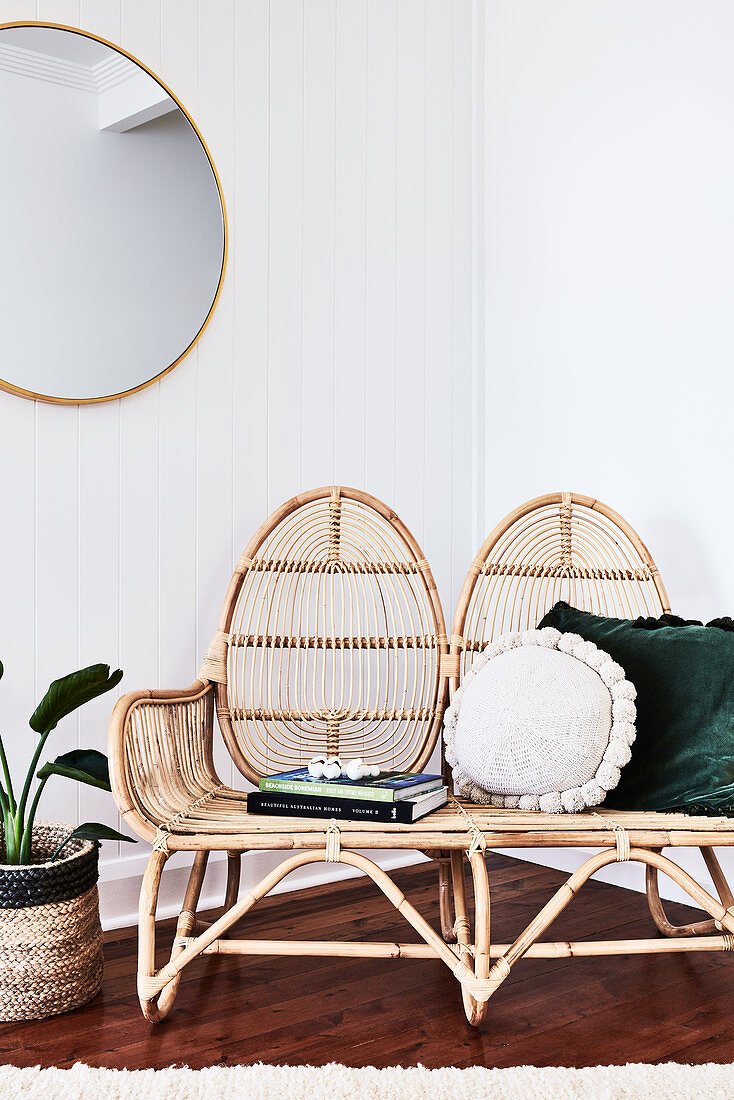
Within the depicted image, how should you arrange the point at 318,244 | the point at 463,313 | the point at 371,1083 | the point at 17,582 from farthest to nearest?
the point at 463,313 < the point at 318,244 < the point at 17,582 < the point at 371,1083

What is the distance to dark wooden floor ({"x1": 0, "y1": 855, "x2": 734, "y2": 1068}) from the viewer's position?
149 centimetres

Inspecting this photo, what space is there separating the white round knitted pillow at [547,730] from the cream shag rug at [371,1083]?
17.3 inches

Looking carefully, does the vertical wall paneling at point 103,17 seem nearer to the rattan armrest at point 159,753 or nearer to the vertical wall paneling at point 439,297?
the vertical wall paneling at point 439,297

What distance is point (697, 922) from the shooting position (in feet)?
6.91

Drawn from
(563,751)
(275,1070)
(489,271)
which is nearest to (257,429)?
(489,271)

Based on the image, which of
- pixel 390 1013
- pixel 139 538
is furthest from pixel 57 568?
pixel 390 1013

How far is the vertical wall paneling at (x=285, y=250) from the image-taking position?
2.38 meters

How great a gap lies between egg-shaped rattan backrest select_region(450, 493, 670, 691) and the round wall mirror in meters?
0.85

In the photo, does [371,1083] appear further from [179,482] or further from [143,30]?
[143,30]

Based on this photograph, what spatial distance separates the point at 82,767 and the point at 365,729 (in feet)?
2.34

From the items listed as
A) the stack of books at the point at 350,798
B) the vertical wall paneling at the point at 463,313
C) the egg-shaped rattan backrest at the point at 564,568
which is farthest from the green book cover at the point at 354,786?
the vertical wall paneling at the point at 463,313

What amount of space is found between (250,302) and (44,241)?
0.51m

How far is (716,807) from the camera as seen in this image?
5.42 ft

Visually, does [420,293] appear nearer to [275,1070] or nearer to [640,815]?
[640,815]
